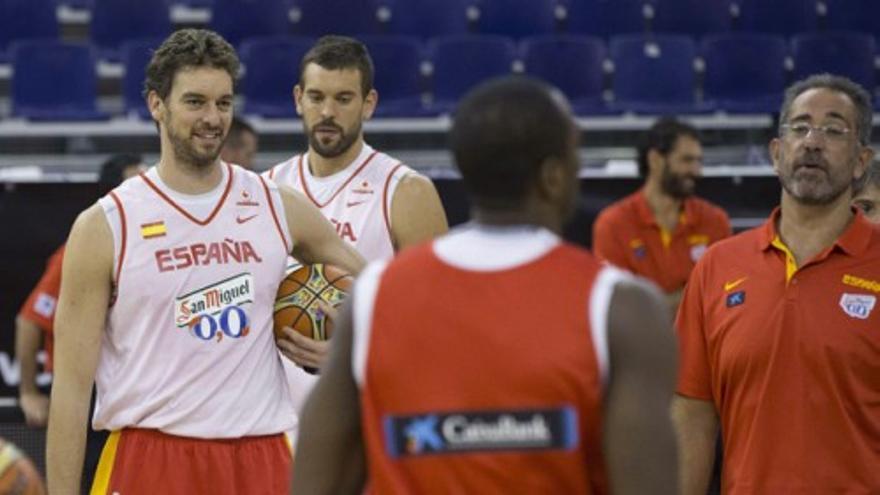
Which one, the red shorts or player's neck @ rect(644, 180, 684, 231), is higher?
the red shorts

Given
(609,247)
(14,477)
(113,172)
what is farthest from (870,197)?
(113,172)

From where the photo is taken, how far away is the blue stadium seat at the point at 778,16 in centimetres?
1509

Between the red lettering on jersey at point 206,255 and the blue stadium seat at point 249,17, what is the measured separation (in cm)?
942

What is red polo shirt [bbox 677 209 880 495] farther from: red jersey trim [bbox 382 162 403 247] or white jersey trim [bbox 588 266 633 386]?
white jersey trim [bbox 588 266 633 386]

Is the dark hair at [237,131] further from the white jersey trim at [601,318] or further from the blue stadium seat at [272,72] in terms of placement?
the white jersey trim at [601,318]

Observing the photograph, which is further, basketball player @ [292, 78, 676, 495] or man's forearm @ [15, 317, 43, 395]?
man's forearm @ [15, 317, 43, 395]

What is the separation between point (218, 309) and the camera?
5.17 metres

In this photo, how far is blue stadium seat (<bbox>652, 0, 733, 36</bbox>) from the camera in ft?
49.3

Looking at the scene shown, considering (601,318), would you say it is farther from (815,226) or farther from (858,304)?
(815,226)

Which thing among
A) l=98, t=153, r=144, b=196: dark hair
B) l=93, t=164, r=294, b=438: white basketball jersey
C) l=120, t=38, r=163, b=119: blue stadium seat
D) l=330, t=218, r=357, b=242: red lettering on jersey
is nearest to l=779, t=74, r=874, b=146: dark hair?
l=93, t=164, r=294, b=438: white basketball jersey

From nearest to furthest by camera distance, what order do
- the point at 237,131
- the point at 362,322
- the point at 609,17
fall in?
the point at 362,322 < the point at 237,131 < the point at 609,17

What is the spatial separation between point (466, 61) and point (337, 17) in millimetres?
1142

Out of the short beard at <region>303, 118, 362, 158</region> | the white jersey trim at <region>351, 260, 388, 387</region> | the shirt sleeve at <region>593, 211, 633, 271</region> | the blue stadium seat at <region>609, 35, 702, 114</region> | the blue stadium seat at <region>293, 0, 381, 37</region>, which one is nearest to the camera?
the white jersey trim at <region>351, 260, 388, 387</region>

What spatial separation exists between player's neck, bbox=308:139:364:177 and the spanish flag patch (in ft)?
5.20
